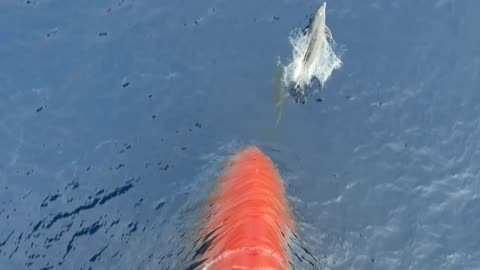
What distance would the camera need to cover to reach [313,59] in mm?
16828

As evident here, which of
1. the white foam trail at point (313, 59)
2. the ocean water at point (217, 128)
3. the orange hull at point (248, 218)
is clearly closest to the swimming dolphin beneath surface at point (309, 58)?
the white foam trail at point (313, 59)

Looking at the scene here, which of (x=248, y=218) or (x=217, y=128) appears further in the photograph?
(x=217, y=128)

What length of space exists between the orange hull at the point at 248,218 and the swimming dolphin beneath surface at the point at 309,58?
1970 mm

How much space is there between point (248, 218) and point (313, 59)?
16.7 ft

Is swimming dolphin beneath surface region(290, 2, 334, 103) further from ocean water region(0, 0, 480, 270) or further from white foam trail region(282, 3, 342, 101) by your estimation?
ocean water region(0, 0, 480, 270)

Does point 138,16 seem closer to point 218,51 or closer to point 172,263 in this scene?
point 218,51

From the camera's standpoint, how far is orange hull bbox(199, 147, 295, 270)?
1230 centimetres

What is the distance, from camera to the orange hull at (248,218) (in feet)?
40.3

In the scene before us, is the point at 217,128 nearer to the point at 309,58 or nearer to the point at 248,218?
the point at 309,58

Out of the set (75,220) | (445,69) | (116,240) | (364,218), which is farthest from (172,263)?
(445,69)

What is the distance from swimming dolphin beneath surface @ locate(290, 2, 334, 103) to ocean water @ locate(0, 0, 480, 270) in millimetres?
443

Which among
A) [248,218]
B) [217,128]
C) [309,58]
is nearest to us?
[248,218]

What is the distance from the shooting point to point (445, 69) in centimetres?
1722

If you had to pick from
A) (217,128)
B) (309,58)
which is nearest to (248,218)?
(217,128)
